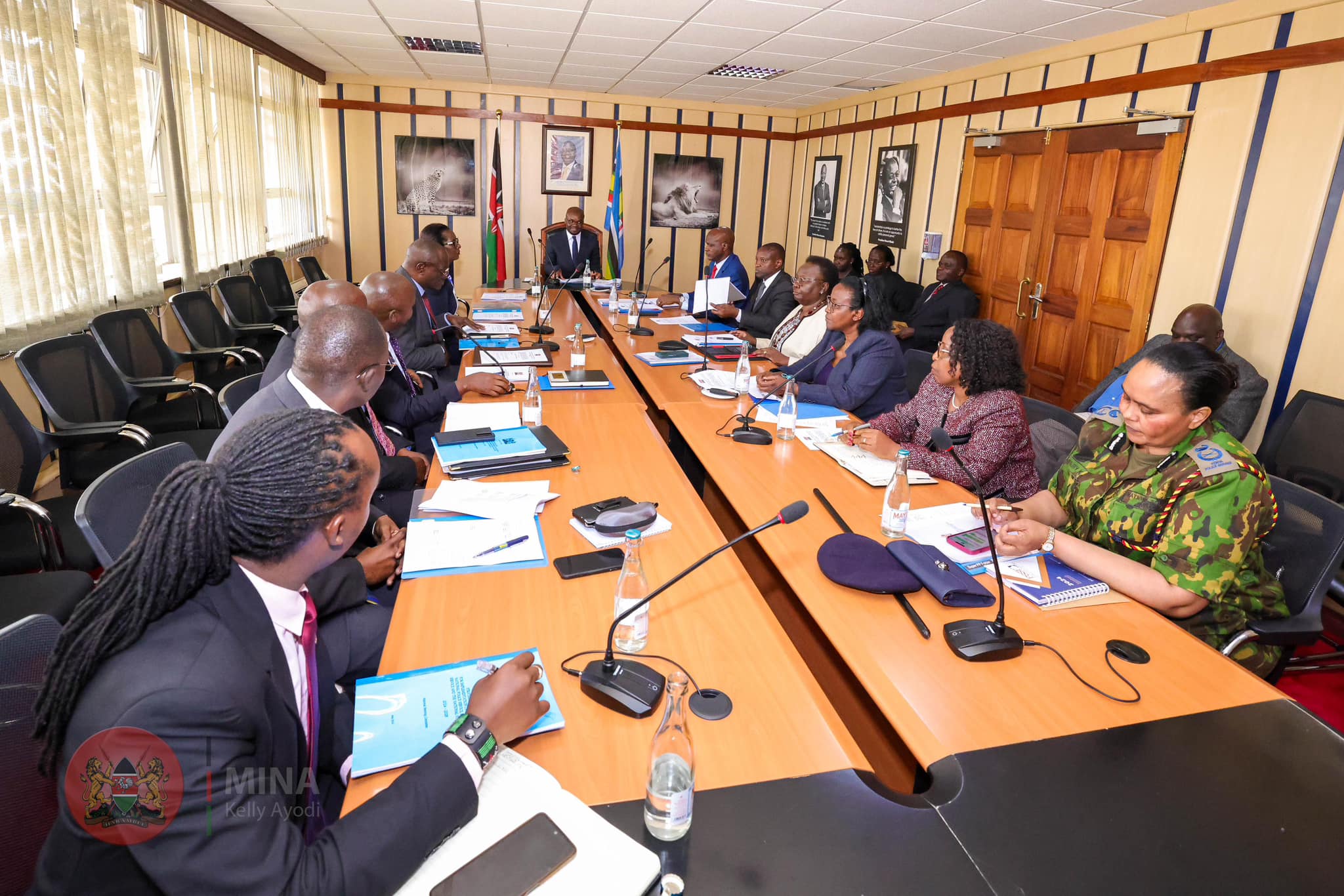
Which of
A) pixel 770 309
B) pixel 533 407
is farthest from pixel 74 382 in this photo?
pixel 770 309

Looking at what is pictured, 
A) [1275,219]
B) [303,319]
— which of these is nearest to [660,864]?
[303,319]

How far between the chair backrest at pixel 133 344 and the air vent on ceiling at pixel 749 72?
5082mm

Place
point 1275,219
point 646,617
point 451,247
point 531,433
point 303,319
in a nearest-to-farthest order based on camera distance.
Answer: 1. point 646,617
2. point 303,319
3. point 531,433
4. point 1275,219
5. point 451,247

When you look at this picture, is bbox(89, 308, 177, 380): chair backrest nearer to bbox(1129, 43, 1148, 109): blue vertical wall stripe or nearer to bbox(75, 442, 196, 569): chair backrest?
bbox(75, 442, 196, 569): chair backrest

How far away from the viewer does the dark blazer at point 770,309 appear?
5.36 meters

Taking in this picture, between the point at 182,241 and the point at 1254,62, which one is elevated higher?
the point at 1254,62

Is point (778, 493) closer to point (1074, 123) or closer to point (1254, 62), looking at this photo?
point (1254, 62)

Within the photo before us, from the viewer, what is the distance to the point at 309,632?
3.95ft

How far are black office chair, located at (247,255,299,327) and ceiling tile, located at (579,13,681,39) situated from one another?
9.97ft

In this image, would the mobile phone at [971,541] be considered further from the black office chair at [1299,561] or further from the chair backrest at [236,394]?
the chair backrest at [236,394]

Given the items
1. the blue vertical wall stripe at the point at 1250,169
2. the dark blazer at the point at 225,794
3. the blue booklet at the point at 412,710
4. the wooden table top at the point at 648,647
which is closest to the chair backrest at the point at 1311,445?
the blue vertical wall stripe at the point at 1250,169

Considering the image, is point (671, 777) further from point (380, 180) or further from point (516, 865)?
point (380, 180)

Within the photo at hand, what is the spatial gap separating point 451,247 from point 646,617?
527 cm

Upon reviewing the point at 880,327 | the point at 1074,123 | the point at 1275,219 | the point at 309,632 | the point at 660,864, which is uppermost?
the point at 1074,123
